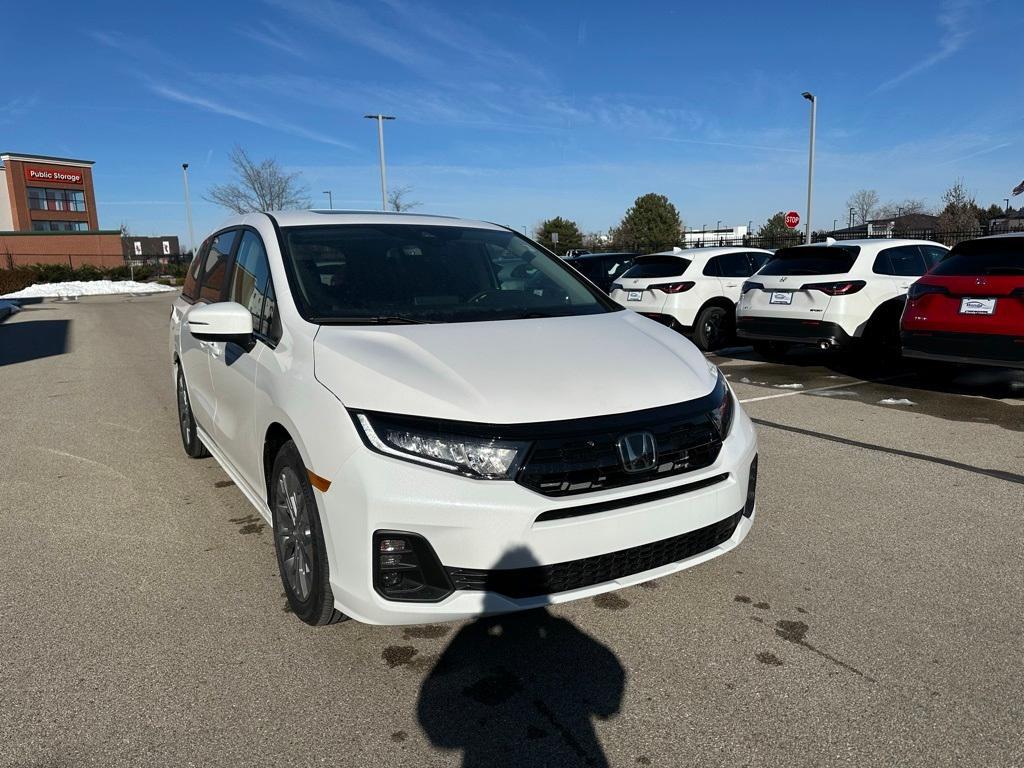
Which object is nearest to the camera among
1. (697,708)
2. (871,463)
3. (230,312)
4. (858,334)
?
(697,708)

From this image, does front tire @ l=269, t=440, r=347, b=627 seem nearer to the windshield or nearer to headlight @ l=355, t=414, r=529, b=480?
headlight @ l=355, t=414, r=529, b=480

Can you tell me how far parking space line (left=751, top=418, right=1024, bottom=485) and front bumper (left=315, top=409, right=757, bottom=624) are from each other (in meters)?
3.37

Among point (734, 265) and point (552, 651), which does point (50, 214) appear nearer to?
point (734, 265)

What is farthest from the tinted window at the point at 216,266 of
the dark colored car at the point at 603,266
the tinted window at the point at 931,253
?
the dark colored car at the point at 603,266

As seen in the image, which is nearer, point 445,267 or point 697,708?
point 697,708

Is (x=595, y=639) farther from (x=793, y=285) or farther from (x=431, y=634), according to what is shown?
(x=793, y=285)

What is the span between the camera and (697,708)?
249cm

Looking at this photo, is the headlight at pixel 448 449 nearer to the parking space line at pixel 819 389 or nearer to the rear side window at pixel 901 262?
the parking space line at pixel 819 389

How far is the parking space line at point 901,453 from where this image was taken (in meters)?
4.88

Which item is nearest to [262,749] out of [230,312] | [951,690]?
[230,312]

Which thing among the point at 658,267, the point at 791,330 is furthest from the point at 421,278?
the point at 658,267

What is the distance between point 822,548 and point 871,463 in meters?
1.76

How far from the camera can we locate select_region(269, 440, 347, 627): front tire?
8.90ft

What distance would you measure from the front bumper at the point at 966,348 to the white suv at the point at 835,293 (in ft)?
3.98
